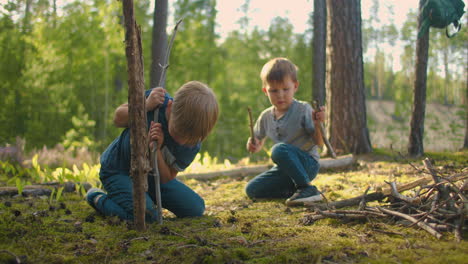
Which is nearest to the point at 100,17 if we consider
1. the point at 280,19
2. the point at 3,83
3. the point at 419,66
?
the point at 3,83

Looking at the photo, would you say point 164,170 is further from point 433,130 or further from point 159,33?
point 433,130

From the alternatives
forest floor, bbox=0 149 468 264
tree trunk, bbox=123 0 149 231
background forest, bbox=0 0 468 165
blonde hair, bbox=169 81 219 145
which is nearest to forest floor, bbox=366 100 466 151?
background forest, bbox=0 0 468 165

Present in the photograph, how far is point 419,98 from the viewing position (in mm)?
6145

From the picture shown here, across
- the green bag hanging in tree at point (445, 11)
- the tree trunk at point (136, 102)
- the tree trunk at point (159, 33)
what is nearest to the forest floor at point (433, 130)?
the green bag hanging in tree at point (445, 11)

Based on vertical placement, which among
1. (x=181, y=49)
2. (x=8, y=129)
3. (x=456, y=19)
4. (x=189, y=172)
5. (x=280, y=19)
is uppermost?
(x=280, y=19)

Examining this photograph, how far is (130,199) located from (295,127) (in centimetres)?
173

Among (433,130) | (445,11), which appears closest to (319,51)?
(445,11)

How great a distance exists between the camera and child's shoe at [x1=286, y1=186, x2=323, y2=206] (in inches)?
133

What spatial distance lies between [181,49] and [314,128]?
1073cm

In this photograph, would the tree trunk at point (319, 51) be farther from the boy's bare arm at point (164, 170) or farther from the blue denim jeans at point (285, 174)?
the boy's bare arm at point (164, 170)

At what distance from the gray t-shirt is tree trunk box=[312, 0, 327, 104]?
5.49 m

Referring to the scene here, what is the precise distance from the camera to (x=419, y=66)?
19.8 ft

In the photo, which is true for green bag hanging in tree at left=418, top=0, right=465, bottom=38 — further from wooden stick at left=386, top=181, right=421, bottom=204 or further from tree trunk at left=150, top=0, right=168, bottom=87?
→ tree trunk at left=150, top=0, right=168, bottom=87

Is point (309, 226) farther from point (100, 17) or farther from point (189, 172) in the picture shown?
point (100, 17)
